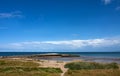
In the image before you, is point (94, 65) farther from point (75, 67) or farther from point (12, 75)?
point (12, 75)

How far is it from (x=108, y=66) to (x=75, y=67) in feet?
25.8

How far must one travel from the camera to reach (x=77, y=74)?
35.2 metres

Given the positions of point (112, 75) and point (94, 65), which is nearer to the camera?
point (112, 75)

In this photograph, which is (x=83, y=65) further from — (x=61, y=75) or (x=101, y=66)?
(x=61, y=75)

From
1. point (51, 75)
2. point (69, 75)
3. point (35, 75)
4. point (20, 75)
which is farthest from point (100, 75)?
point (20, 75)

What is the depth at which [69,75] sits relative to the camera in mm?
34375

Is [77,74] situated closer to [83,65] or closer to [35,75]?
[35,75]

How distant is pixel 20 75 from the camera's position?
33781 mm

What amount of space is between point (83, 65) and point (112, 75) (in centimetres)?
1474

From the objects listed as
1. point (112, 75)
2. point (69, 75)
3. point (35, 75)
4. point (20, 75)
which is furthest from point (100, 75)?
point (20, 75)

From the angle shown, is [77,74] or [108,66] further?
[108,66]

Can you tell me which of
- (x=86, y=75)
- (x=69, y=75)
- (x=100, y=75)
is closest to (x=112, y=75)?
(x=100, y=75)

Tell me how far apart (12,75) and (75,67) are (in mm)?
17761

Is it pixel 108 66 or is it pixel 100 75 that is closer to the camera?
pixel 100 75
